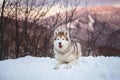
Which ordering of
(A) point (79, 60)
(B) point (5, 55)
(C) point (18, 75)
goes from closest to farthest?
(C) point (18, 75), (A) point (79, 60), (B) point (5, 55)

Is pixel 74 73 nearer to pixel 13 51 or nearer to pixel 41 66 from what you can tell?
pixel 41 66

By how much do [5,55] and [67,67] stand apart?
31.2ft

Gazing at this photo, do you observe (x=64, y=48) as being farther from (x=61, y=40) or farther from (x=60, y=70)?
(x=60, y=70)

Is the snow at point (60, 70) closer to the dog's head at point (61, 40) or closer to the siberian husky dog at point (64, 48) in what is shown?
the siberian husky dog at point (64, 48)

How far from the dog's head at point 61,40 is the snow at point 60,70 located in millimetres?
490

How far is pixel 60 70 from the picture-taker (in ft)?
21.7

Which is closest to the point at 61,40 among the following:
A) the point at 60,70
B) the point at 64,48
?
the point at 64,48

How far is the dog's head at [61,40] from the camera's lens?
6.56m

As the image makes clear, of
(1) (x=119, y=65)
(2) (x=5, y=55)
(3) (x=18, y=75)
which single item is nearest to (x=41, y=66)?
(3) (x=18, y=75)

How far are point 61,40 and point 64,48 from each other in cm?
25

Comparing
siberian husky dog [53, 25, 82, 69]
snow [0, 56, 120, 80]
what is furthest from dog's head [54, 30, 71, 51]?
snow [0, 56, 120, 80]

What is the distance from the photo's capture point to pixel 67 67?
6707 millimetres

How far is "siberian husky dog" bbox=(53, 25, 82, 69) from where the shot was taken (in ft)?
21.7

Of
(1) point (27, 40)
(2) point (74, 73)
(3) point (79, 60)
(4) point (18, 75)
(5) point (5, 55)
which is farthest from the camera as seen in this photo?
(1) point (27, 40)
